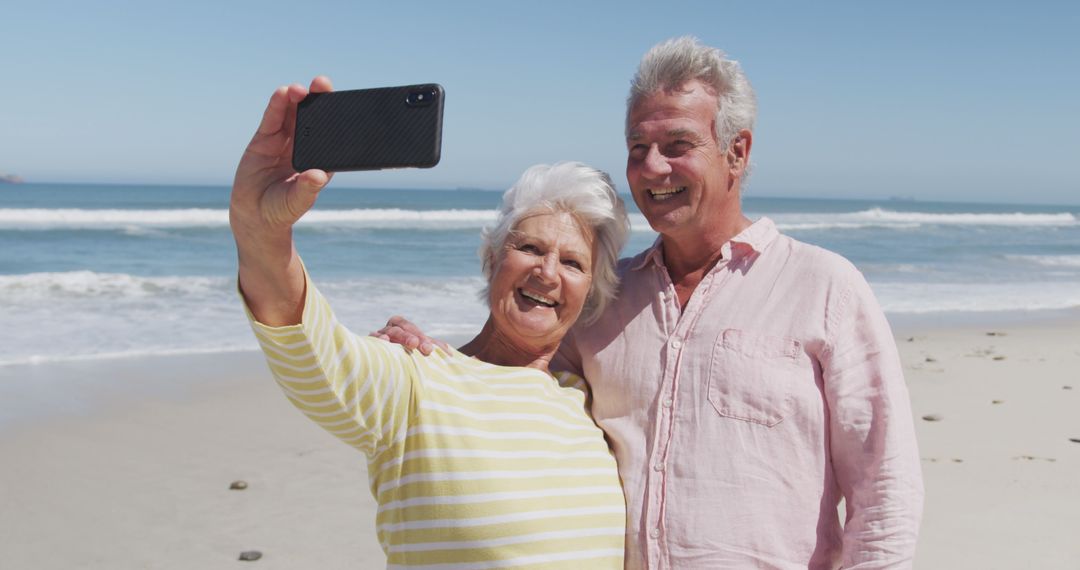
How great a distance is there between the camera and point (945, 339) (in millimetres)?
9688

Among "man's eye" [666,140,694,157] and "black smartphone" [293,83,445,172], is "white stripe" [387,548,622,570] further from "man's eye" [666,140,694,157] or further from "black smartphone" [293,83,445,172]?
"man's eye" [666,140,694,157]

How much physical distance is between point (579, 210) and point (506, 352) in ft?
1.45

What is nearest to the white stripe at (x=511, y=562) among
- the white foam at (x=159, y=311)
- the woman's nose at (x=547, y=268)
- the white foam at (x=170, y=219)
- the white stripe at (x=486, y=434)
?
the white stripe at (x=486, y=434)

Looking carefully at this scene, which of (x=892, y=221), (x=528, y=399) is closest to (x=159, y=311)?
(x=528, y=399)

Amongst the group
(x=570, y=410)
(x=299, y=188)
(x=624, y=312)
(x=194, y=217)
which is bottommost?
(x=194, y=217)

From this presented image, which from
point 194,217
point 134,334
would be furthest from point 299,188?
point 194,217

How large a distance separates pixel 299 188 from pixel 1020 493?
4.76 m

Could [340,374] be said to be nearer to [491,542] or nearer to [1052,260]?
[491,542]

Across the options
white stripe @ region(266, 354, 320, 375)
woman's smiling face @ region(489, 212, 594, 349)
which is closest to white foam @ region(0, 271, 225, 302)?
woman's smiling face @ region(489, 212, 594, 349)

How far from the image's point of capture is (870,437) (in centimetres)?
220

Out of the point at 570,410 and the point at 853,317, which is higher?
the point at 853,317

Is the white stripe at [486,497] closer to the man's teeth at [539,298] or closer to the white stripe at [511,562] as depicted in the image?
the white stripe at [511,562]

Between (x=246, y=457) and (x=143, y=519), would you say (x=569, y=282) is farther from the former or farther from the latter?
(x=246, y=457)

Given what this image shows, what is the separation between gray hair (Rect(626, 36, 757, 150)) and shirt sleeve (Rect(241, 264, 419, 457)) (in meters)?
1.01
